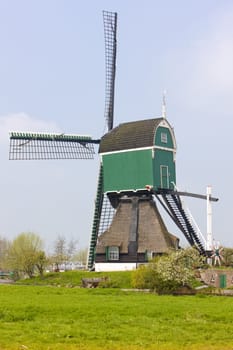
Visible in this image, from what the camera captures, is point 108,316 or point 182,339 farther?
point 108,316

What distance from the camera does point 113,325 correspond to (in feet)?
58.4

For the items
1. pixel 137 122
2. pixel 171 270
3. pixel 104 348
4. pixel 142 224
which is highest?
pixel 137 122

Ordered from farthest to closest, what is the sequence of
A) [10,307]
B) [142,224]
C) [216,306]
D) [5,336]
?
[142,224] → [216,306] → [10,307] → [5,336]

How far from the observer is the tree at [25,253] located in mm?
48156

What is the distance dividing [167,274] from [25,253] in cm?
1846

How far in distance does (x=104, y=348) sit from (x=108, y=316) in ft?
19.0

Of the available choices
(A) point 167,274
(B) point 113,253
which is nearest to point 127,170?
(B) point 113,253

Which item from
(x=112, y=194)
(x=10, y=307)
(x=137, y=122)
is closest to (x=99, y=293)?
(x=10, y=307)

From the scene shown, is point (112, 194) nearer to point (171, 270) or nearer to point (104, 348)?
point (171, 270)

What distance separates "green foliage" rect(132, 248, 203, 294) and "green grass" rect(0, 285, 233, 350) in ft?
27.3

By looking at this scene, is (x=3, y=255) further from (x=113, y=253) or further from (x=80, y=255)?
(x=113, y=253)

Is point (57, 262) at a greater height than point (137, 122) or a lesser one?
lesser

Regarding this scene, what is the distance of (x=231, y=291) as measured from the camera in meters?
33.2

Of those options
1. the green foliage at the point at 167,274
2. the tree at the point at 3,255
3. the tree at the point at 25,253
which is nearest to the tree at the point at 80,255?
the tree at the point at 3,255
